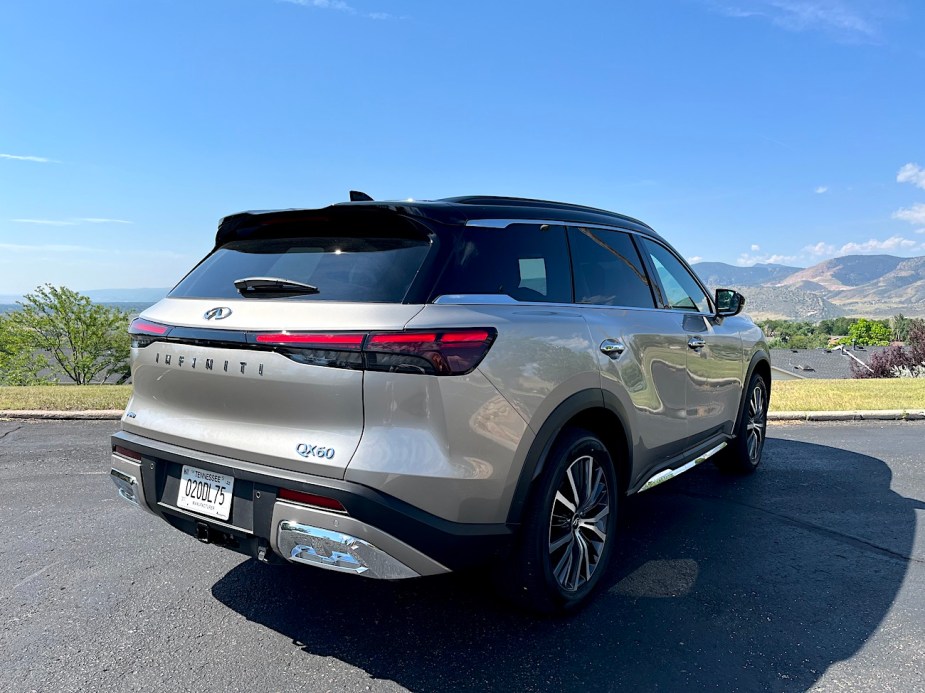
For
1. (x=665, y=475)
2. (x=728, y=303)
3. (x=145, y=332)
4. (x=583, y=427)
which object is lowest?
(x=665, y=475)

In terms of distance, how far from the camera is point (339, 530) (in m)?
2.26

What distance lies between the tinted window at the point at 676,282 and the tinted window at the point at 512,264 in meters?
1.20

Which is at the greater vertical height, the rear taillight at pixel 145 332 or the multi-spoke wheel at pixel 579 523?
the rear taillight at pixel 145 332

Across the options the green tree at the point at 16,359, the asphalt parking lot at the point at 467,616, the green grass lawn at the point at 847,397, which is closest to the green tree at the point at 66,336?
the green tree at the point at 16,359

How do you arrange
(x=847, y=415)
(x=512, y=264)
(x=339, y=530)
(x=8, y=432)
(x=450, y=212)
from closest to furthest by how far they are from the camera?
(x=339, y=530) → (x=450, y=212) → (x=512, y=264) → (x=8, y=432) → (x=847, y=415)

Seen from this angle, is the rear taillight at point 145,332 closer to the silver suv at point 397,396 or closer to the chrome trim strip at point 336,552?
the silver suv at point 397,396

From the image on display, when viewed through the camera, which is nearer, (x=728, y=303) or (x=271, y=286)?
(x=271, y=286)

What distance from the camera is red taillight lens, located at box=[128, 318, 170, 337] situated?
2832mm

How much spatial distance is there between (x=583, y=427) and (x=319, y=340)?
1.39 m

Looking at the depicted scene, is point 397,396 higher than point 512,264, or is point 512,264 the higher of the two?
point 512,264

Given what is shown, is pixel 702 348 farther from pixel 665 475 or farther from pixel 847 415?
pixel 847 415

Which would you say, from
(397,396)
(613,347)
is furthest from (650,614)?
(397,396)

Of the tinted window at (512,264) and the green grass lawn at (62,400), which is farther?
the green grass lawn at (62,400)

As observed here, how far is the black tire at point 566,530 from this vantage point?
273cm
